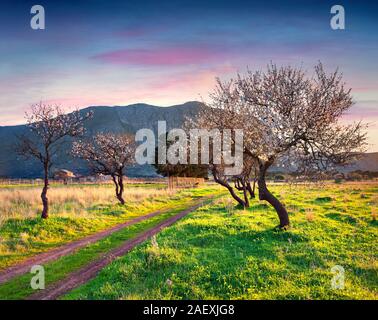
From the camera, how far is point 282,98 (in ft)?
59.7

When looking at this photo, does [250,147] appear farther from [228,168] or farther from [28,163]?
[28,163]

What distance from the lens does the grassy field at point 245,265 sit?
10242 millimetres

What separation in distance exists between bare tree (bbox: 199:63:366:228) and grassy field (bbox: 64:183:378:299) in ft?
11.2

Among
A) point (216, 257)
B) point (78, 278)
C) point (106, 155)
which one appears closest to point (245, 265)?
point (216, 257)

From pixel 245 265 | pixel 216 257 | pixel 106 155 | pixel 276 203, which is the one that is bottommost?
pixel 216 257

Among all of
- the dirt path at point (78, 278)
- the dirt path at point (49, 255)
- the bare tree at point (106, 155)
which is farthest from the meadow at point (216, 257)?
the bare tree at point (106, 155)

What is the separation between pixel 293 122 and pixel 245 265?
8744mm

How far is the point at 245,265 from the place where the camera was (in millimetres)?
12422

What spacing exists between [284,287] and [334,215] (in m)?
17.0

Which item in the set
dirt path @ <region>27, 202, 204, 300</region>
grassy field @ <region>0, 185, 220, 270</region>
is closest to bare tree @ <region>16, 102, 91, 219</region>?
grassy field @ <region>0, 185, 220, 270</region>

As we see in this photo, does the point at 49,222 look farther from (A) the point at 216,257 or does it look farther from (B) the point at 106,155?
(B) the point at 106,155

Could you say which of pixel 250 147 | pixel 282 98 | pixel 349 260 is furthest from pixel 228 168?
pixel 349 260

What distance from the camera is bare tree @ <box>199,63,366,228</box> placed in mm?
17531

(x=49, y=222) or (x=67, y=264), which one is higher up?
(x=49, y=222)
